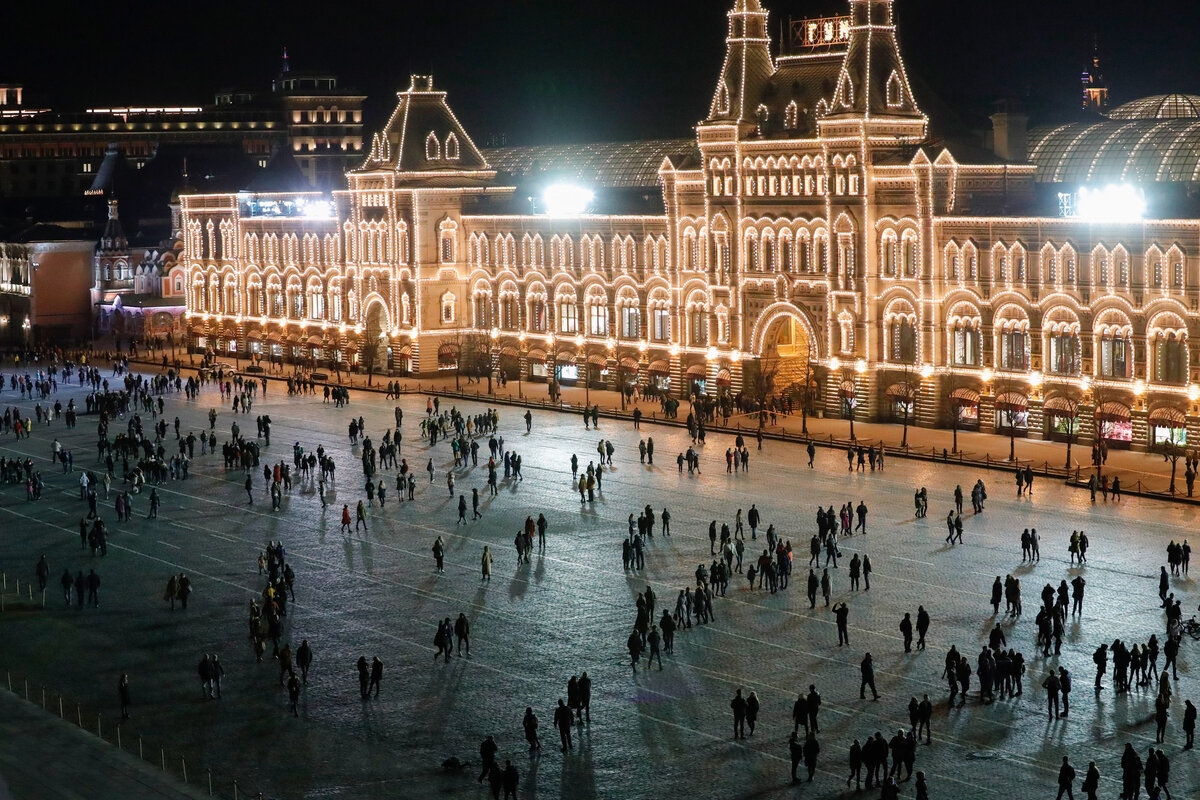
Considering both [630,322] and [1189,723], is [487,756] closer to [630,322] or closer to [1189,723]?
[1189,723]

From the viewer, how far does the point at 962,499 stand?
69875 millimetres

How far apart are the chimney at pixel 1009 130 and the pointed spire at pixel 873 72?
536cm

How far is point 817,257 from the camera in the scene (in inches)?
3900

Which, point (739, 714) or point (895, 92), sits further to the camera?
point (895, 92)

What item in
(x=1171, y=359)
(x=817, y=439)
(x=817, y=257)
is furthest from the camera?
(x=817, y=257)

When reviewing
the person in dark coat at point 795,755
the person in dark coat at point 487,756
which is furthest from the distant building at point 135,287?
the person in dark coat at point 795,755

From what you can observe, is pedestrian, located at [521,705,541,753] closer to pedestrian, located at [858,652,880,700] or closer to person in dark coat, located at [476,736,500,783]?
person in dark coat, located at [476,736,500,783]

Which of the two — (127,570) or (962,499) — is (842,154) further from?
(127,570)

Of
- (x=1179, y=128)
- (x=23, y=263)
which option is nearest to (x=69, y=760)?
(x=1179, y=128)

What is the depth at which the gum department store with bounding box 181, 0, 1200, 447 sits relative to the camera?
3354 inches

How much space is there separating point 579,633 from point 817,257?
50816 millimetres

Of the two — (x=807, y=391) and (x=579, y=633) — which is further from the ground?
(x=807, y=391)

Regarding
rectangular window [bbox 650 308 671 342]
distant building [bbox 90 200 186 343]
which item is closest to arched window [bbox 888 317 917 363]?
rectangular window [bbox 650 308 671 342]

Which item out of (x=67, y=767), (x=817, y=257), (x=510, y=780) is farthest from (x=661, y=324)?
(x=510, y=780)
